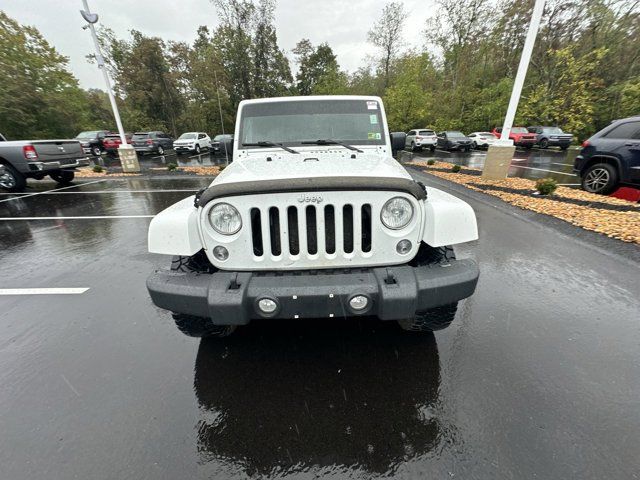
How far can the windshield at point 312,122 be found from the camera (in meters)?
3.27

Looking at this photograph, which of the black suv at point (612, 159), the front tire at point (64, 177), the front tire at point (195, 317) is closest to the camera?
the front tire at point (195, 317)

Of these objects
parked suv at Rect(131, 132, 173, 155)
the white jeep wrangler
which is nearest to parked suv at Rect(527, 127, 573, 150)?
the white jeep wrangler

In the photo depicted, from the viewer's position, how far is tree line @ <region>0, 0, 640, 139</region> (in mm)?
22422

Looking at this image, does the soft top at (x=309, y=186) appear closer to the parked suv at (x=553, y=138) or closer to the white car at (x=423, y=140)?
the white car at (x=423, y=140)

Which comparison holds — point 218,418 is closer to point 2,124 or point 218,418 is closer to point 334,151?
point 334,151

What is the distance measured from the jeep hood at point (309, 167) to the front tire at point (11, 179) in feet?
33.0

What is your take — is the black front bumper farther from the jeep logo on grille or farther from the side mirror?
the side mirror

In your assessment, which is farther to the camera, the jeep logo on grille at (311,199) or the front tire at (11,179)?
the front tire at (11,179)

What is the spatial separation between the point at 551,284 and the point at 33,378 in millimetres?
4882

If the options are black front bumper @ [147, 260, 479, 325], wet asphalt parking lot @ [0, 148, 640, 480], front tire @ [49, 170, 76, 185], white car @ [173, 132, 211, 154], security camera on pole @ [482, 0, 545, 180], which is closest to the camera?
wet asphalt parking lot @ [0, 148, 640, 480]

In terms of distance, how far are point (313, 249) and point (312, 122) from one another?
1811 millimetres

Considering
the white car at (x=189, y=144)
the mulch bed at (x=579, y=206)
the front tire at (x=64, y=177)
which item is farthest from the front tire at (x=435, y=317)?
the white car at (x=189, y=144)

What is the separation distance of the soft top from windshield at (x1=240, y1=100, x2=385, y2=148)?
4.66ft

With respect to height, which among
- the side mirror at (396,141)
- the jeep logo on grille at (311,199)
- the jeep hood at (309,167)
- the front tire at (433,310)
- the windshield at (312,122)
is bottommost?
the front tire at (433,310)
